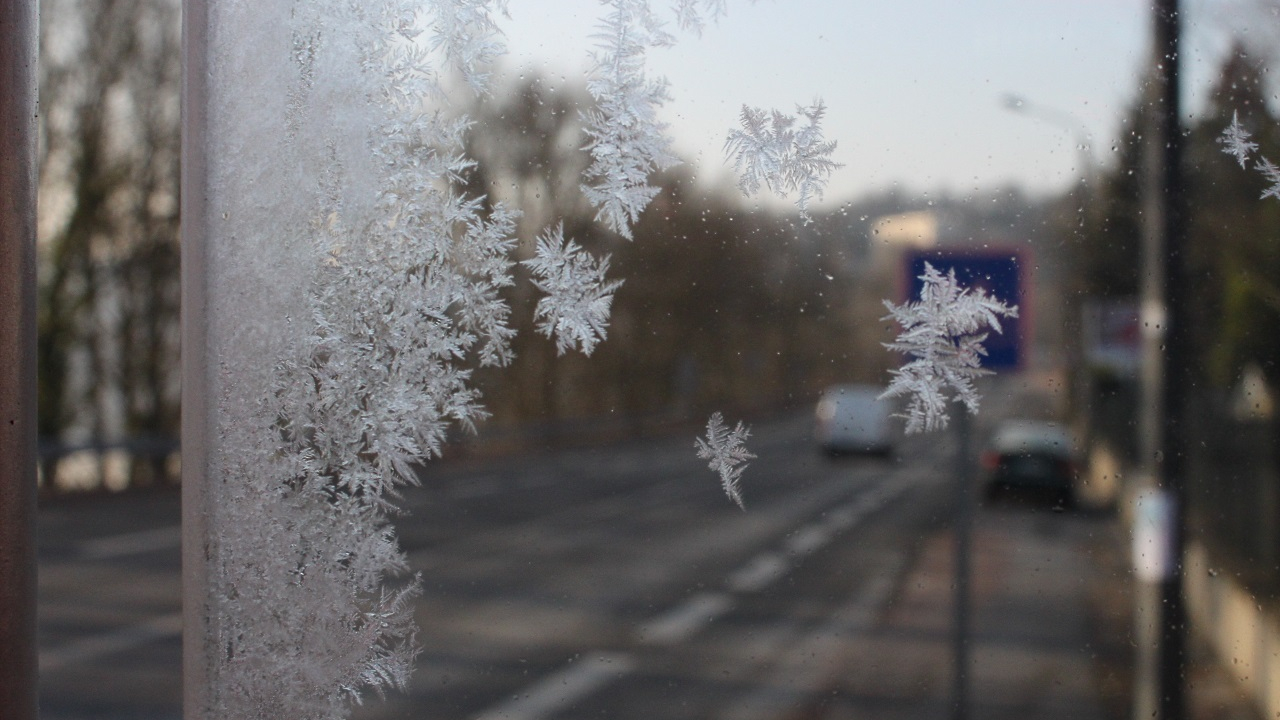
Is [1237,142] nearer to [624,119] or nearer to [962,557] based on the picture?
[962,557]

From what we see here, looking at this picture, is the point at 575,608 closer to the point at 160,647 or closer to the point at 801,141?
the point at 801,141

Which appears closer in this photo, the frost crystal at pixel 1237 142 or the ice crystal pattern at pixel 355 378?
the frost crystal at pixel 1237 142

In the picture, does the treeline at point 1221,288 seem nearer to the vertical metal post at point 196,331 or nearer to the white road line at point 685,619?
the white road line at point 685,619

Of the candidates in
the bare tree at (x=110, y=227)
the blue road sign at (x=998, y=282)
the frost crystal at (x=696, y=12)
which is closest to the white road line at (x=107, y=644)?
the frost crystal at (x=696, y=12)

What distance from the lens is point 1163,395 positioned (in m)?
1.01

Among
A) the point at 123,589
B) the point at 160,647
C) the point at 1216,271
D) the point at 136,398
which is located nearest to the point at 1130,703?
the point at 1216,271

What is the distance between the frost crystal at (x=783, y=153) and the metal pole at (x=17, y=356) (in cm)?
71

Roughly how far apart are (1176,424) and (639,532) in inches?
22.0

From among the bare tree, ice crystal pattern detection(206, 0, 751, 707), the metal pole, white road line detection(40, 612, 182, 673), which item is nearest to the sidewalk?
ice crystal pattern detection(206, 0, 751, 707)

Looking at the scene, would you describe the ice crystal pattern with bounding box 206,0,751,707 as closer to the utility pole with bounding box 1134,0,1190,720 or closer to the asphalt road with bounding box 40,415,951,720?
the asphalt road with bounding box 40,415,951,720

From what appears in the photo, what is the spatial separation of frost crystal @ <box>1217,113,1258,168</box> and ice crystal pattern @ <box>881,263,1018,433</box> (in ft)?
0.77

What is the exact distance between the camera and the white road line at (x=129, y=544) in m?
8.94

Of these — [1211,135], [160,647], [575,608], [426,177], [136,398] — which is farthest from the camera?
[136,398]

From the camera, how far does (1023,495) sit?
101 centimetres
